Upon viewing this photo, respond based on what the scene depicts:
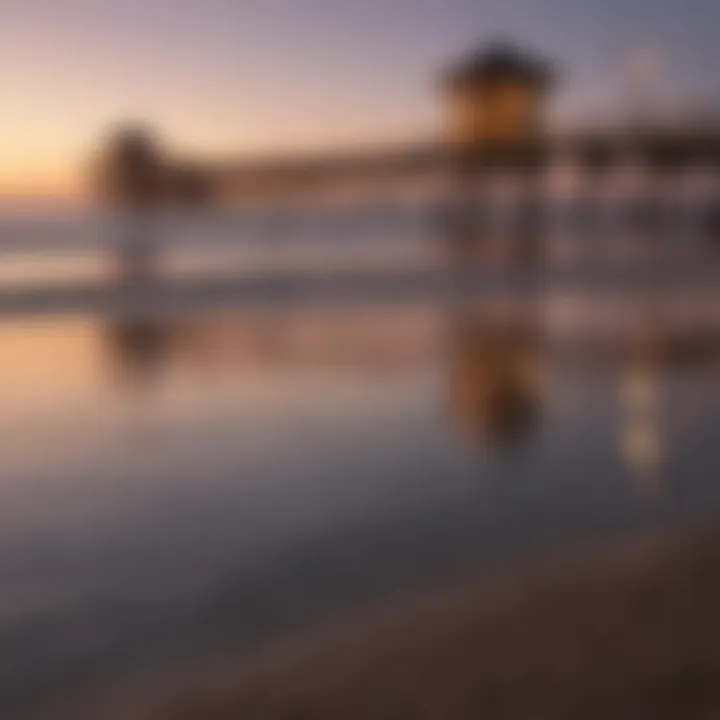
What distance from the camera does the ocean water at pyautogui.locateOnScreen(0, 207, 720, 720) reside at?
257 cm

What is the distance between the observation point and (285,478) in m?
3.93

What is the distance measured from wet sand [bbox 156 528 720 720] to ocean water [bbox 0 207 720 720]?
14 cm

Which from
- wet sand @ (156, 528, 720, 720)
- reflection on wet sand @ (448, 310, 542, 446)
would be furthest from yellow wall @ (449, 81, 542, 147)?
wet sand @ (156, 528, 720, 720)

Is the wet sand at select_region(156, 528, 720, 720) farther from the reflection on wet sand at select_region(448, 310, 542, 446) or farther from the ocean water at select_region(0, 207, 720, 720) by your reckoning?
the reflection on wet sand at select_region(448, 310, 542, 446)

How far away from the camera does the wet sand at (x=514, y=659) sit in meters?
2.08

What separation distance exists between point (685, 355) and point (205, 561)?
5.10 metres

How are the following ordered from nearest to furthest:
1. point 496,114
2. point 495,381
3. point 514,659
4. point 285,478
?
1. point 514,659
2. point 285,478
3. point 495,381
4. point 496,114

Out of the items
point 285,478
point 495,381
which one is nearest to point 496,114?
point 495,381

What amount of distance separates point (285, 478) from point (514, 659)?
1764 mm

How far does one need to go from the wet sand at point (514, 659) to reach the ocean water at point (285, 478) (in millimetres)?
143

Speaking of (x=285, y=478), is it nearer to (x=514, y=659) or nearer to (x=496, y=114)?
(x=514, y=659)

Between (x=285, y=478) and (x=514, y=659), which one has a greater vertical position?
(x=285, y=478)

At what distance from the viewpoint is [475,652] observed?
92.1 inches

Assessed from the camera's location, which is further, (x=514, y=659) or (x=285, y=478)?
(x=285, y=478)
